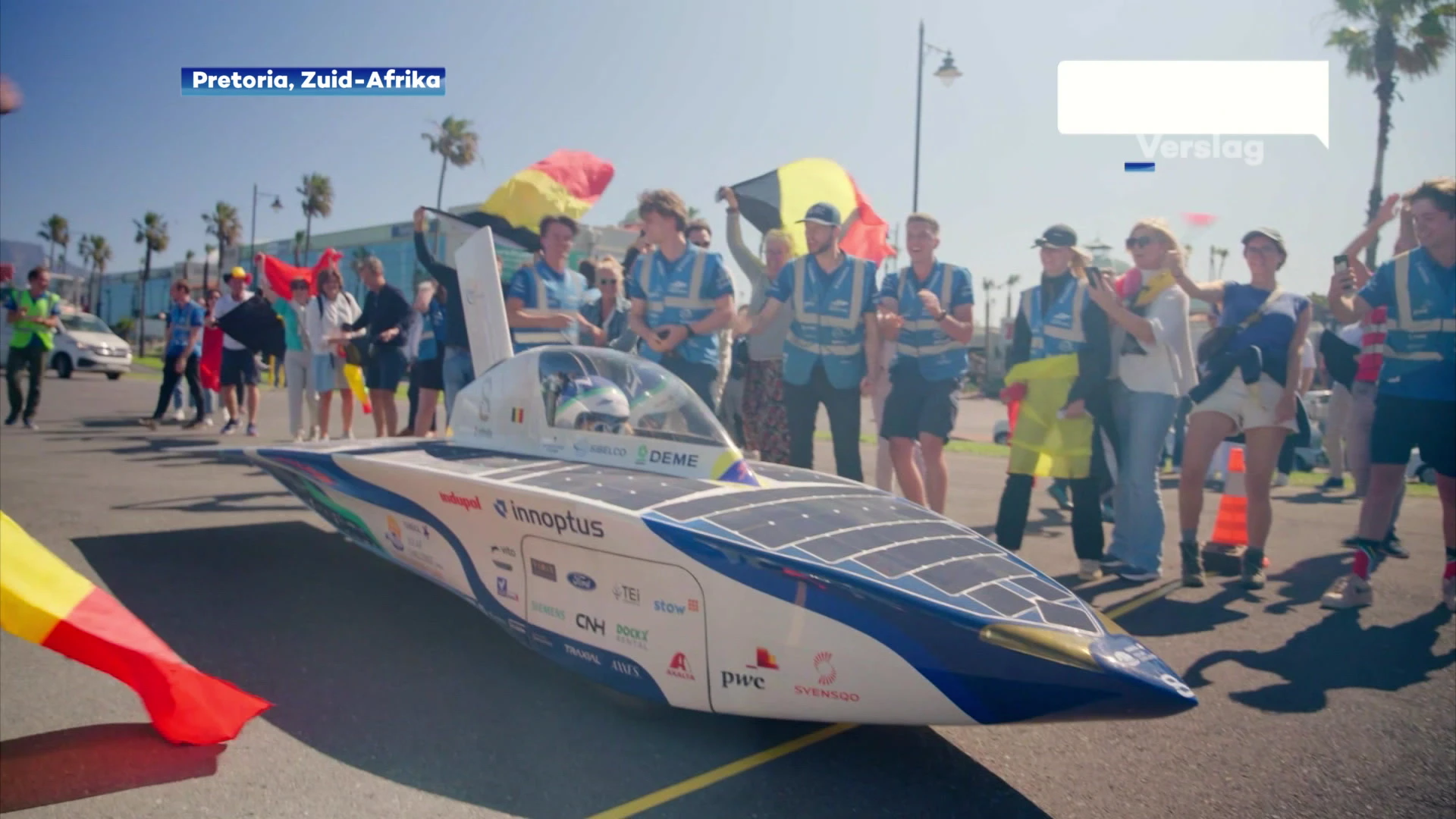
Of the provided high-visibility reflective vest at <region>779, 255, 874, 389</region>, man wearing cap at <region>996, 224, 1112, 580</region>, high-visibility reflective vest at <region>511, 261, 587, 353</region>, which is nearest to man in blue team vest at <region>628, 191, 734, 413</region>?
high-visibility reflective vest at <region>779, 255, 874, 389</region>

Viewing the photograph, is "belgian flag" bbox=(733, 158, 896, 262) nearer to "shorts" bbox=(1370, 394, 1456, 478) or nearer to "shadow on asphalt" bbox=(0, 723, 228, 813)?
"shorts" bbox=(1370, 394, 1456, 478)

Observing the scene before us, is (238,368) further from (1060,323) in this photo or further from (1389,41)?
(1389,41)

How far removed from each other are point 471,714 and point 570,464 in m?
0.96

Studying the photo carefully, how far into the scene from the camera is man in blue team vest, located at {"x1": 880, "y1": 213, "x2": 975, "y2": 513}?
5.27m

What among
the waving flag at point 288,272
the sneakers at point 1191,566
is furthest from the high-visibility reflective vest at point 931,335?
the waving flag at point 288,272

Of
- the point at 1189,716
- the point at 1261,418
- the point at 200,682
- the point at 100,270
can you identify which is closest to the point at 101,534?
the point at 200,682

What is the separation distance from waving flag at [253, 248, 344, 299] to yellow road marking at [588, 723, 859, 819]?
7.69 metres

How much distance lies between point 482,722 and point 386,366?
5.74m

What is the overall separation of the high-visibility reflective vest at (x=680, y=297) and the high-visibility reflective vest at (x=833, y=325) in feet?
1.68

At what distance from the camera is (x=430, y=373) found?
771 cm

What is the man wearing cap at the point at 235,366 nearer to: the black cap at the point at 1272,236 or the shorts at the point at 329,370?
the shorts at the point at 329,370

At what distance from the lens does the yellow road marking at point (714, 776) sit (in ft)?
8.27

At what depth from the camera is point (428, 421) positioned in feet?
25.3

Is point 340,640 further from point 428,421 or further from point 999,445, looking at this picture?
point 999,445
